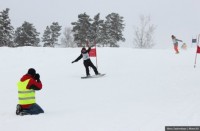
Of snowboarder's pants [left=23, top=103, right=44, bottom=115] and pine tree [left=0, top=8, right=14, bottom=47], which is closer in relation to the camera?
snowboarder's pants [left=23, top=103, right=44, bottom=115]

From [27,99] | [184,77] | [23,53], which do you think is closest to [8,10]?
[23,53]

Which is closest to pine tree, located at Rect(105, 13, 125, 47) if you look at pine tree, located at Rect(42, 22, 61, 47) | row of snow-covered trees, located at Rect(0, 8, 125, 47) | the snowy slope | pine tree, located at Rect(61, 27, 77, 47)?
row of snow-covered trees, located at Rect(0, 8, 125, 47)

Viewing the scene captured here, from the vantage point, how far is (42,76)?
1903 cm

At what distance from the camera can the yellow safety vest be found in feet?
30.9

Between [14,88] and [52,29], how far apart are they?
55.1 meters

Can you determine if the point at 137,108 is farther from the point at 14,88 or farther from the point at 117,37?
the point at 117,37

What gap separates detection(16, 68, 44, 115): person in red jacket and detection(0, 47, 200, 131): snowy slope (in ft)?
1.23

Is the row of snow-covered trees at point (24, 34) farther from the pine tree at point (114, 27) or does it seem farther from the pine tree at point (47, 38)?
the pine tree at point (114, 27)

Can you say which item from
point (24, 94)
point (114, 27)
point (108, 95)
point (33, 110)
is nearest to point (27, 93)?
point (24, 94)

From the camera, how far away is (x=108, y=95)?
41.3 ft

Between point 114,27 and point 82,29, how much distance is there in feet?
20.6

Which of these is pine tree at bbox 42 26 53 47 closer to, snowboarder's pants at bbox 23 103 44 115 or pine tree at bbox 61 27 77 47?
pine tree at bbox 61 27 77 47

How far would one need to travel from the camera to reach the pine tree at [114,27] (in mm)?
64312

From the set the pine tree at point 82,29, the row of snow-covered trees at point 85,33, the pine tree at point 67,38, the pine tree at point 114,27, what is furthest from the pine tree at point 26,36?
the pine tree at point 67,38
